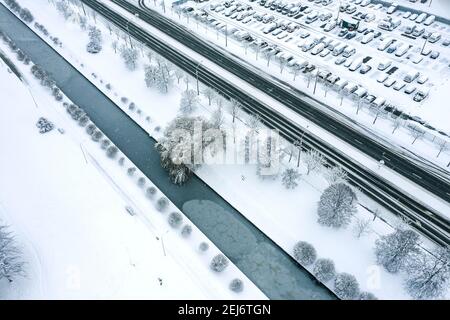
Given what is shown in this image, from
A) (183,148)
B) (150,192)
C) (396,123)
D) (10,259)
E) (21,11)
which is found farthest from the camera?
(21,11)

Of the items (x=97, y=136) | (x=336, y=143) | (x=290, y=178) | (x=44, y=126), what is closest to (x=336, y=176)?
(x=290, y=178)

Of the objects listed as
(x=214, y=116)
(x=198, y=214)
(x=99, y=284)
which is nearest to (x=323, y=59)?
(x=214, y=116)

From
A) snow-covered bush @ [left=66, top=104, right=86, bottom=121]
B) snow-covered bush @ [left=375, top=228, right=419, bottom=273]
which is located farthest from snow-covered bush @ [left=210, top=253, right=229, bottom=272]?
snow-covered bush @ [left=66, top=104, right=86, bottom=121]

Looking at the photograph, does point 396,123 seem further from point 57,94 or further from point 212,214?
point 57,94

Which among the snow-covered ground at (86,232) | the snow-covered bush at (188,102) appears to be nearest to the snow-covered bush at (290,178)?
the snow-covered ground at (86,232)

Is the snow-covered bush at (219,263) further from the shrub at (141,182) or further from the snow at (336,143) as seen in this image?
the snow at (336,143)
